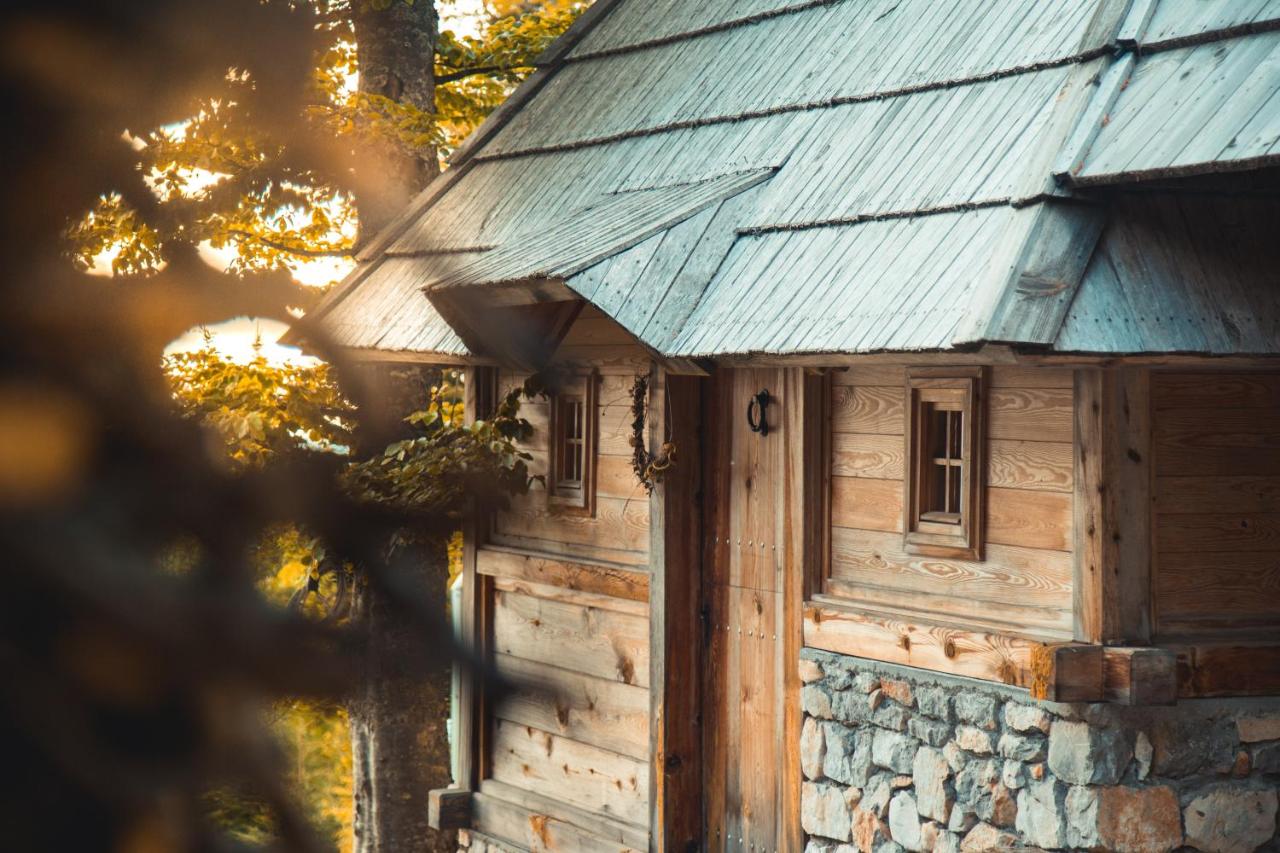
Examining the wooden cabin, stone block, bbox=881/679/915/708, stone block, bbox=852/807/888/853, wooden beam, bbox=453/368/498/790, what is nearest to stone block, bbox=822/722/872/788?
the wooden cabin

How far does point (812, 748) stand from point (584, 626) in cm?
186

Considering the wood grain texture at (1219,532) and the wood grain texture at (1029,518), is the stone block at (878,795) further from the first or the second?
the wood grain texture at (1219,532)

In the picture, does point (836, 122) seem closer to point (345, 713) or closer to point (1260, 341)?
point (1260, 341)

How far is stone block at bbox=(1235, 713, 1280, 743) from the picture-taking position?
5.71 metres

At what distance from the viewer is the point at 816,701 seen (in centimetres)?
671

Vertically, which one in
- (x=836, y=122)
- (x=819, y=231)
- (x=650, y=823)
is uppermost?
(x=836, y=122)

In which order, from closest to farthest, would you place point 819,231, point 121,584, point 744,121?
point 121,584
point 819,231
point 744,121

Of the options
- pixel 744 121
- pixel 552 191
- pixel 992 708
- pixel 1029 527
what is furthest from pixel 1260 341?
pixel 552 191

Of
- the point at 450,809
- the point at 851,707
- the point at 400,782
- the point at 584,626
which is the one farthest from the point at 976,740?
the point at 400,782

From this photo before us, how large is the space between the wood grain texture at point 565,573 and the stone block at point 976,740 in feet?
7.01

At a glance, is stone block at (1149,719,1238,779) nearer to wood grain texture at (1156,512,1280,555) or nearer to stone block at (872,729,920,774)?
wood grain texture at (1156,512,1280,555)

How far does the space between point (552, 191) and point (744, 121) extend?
1.41 metres

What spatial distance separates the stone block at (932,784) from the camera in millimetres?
6023

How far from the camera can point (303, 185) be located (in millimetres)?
1248
